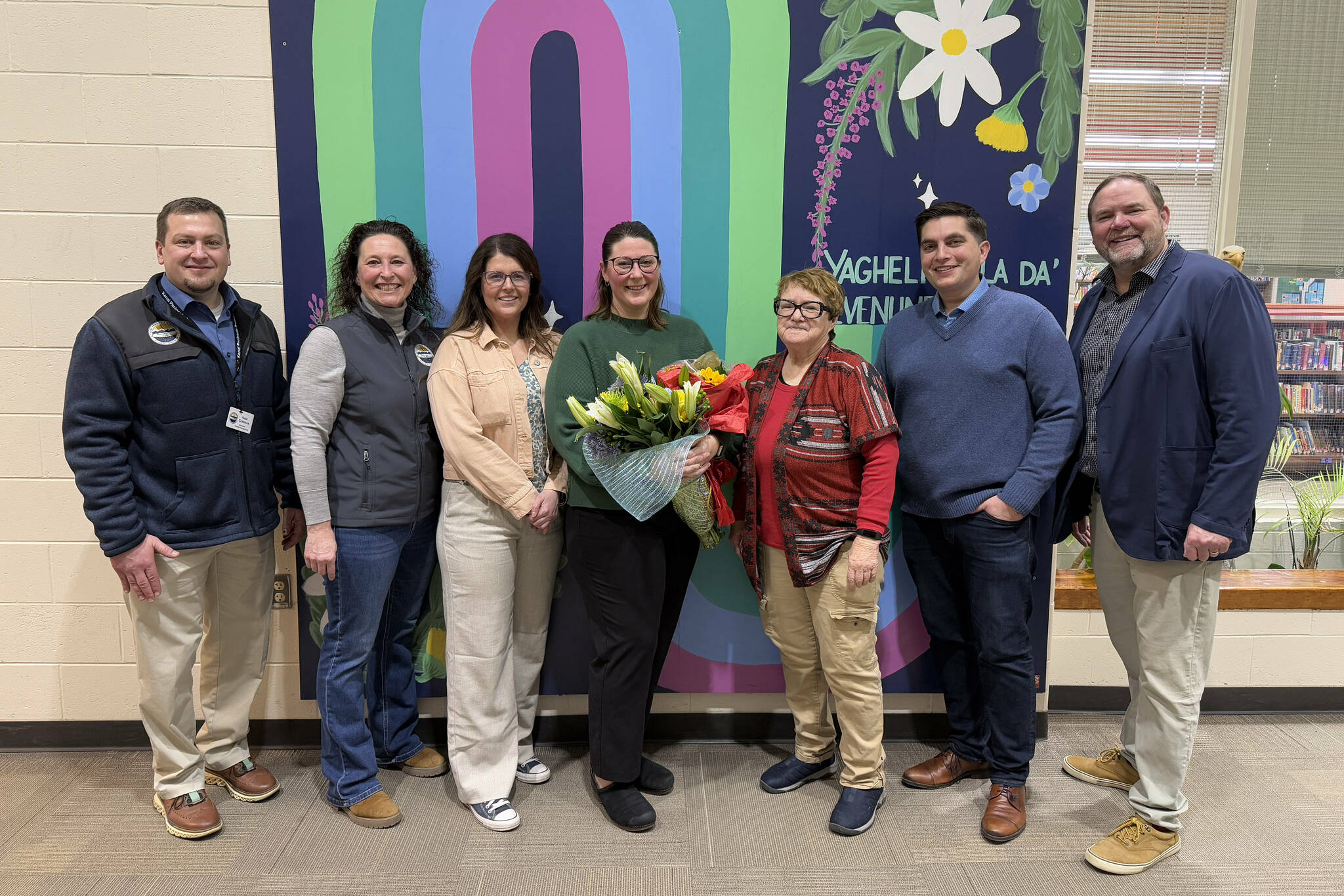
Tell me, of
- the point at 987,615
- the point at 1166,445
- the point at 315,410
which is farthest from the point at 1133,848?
the point at 315,410

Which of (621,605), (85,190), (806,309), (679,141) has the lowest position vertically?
(621,605)

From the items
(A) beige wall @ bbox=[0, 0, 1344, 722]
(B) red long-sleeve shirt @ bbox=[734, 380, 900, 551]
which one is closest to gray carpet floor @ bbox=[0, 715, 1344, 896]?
(A) beige wall @ bbox=[0, 0, 1344, 722]

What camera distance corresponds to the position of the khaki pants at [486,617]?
91.4 inches

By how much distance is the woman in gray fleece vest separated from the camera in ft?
7.35

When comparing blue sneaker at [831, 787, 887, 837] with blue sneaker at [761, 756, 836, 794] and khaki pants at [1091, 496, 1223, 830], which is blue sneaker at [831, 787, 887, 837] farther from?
khaki pants at [1091, 496, 1223, 830]

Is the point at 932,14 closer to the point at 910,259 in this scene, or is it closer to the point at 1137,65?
the point at 910,259

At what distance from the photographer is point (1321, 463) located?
3.77m

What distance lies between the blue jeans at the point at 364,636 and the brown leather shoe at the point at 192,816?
0.32m

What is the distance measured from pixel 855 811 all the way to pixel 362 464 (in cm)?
181

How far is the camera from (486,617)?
7.71 feet

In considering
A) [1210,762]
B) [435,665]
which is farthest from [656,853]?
[1210,762]

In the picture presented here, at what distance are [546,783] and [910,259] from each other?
218 cm

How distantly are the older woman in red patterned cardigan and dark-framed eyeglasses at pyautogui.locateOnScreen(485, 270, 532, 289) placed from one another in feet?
2.53

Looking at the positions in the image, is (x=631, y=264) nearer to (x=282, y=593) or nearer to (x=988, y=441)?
(x=988, y=441)
